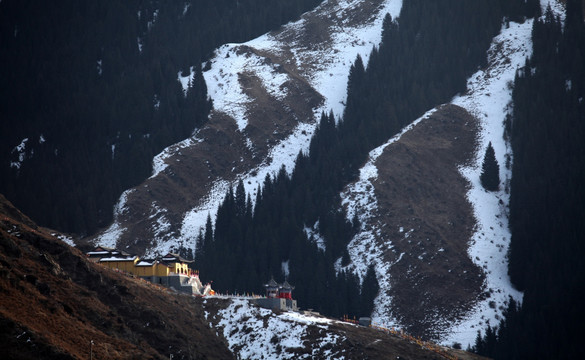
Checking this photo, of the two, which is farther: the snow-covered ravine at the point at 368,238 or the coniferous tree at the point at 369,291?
the snow-covered ravine at the point at 368,238

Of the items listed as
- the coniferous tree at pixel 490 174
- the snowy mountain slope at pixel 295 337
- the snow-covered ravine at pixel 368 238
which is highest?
the coniferous tree at pixel 490 174

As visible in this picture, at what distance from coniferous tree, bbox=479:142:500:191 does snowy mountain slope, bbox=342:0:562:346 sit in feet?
4.23

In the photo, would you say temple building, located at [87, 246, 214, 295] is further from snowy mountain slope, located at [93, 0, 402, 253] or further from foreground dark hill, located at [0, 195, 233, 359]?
snowy mountain slope, located at [93, 0, 402, 253]

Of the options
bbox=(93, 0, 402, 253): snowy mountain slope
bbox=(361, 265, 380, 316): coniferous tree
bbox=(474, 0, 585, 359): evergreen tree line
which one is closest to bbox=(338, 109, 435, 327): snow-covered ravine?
bbox=(361, 265, 380, 316): coniferous tree

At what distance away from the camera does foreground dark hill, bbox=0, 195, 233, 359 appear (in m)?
69.8

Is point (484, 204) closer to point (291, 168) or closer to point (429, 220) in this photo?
point (429, 220)

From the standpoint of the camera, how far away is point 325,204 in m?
158

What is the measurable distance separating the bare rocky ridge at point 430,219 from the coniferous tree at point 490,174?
4.16 meters

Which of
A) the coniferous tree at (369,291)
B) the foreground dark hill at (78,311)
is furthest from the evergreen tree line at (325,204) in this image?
the foreground dark hill at (78,311)

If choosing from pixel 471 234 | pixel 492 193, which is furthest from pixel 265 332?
pixel 492 193

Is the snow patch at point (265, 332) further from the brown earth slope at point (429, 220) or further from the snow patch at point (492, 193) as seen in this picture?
the snow patch at point (492, 193)

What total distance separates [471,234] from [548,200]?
15.9 meters

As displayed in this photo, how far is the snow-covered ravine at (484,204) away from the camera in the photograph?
133250mm

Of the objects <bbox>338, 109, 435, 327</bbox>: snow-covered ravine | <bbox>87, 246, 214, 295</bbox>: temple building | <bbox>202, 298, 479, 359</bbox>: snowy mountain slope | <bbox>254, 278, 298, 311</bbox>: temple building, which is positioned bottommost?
<bbox>202, 298, 479, 359</bbox>: snowy mountain slope
